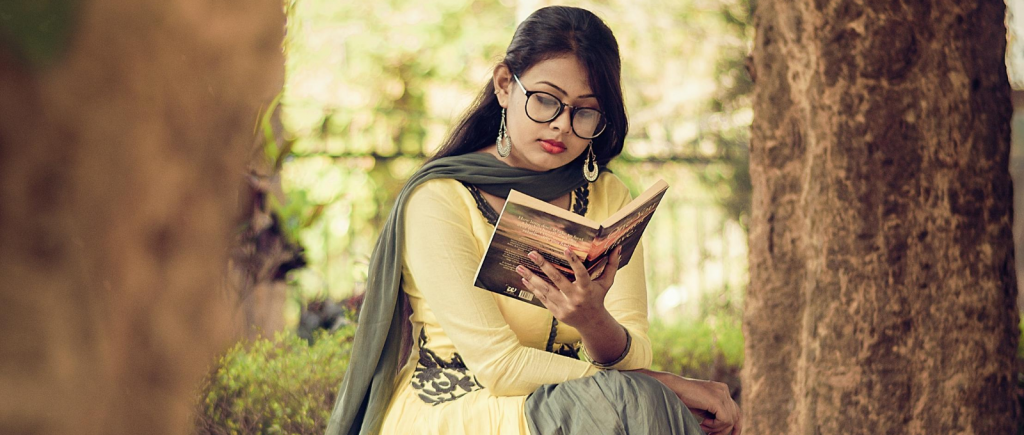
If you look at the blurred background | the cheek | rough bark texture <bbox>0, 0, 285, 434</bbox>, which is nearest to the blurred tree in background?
the blurred background

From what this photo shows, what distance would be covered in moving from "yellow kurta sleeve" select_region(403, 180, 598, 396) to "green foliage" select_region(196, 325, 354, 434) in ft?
3.75

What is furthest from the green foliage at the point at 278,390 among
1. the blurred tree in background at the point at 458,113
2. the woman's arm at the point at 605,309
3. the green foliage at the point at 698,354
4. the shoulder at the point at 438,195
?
the green foliage at the point at 698,354

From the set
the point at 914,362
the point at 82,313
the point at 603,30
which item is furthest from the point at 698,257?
the point at 82,313

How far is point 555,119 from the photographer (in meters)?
2.00

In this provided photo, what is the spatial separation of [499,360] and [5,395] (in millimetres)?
1669

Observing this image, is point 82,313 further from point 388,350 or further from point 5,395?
point 388,350

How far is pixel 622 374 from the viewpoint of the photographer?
1.79 meters

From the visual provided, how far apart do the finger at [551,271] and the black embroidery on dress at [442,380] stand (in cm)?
36

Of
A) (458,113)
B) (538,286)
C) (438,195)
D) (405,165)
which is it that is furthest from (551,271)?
(405,165)

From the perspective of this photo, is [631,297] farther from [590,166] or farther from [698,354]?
[698,354]

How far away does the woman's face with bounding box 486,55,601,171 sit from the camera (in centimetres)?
201

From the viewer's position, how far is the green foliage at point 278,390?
2855 mm

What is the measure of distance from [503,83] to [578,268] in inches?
24.0

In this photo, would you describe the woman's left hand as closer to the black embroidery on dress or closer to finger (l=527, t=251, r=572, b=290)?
finger (l=527, t=251, r=572, b=290)
